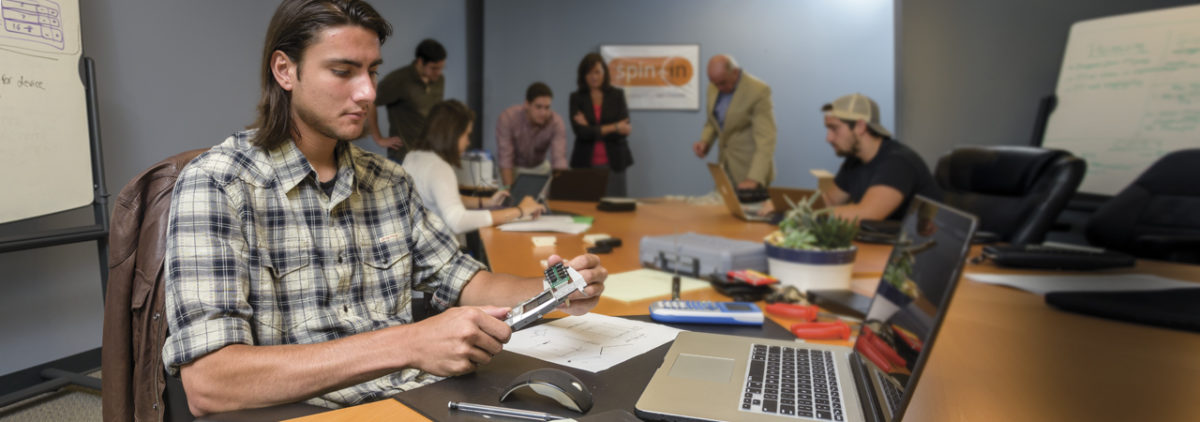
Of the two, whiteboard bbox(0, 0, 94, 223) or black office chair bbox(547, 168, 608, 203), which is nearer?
whiteboard bbox(0, 0, 94, 223)

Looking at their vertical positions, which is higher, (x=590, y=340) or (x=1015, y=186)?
(x=1015, y=186)

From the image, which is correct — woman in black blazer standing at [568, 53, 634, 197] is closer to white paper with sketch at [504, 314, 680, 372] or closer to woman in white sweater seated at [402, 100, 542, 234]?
woman in white sweater seated at [402, 100, 542, 234]

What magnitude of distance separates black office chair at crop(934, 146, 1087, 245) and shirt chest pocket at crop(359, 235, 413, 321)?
2291 mm

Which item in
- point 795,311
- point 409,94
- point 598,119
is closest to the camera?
point 795,311

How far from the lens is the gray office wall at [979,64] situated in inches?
169

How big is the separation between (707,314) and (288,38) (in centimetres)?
83

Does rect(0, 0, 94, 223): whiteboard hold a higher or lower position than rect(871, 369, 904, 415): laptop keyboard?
higher

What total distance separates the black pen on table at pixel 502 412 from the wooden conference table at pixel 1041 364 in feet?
1.56

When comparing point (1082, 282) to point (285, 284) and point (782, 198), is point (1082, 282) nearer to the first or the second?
point (782, 198)

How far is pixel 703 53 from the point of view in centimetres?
582

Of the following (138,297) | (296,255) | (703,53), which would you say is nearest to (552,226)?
(296,255)

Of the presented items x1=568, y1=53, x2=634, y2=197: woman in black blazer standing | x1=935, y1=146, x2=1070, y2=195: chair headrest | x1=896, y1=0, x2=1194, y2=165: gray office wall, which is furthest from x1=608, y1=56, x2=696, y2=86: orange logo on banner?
x1=935, y1=146, x2=1070, y2=195: chair headrest

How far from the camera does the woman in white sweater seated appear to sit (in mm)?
2518

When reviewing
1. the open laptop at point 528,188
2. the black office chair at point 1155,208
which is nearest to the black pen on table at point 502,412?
the open laptop at point 528,188
